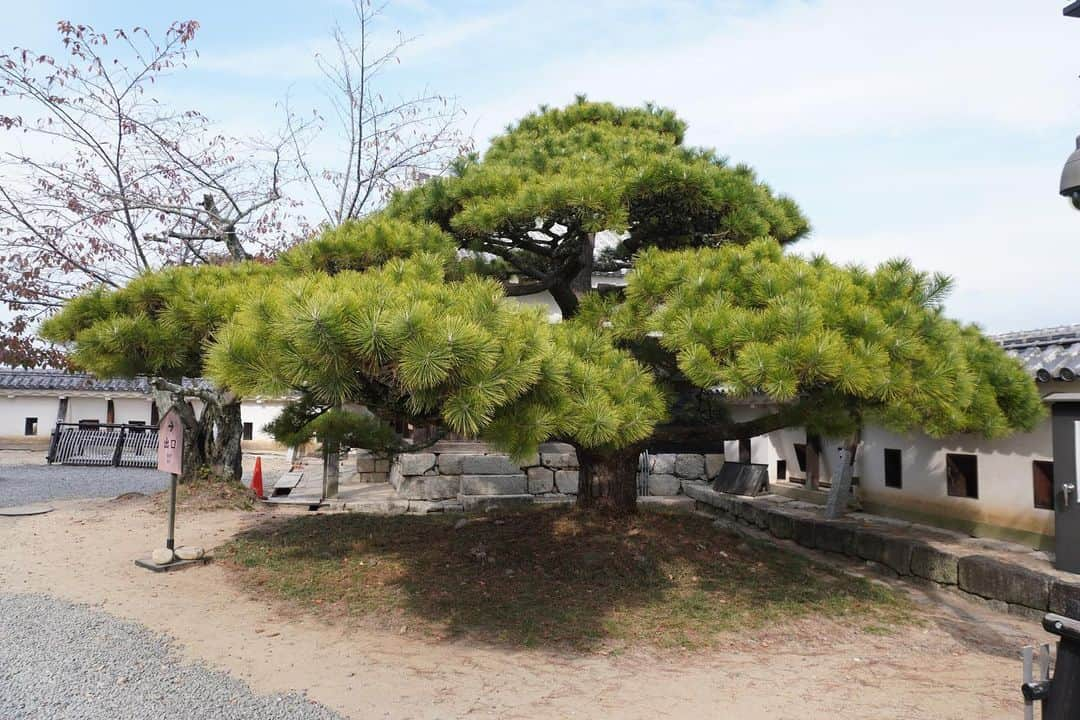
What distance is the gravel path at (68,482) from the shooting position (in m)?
12.0

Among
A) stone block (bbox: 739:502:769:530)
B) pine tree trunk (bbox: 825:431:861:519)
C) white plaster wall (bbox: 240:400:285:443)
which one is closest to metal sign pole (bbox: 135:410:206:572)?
stone block (bbox: 739:502:769:530)

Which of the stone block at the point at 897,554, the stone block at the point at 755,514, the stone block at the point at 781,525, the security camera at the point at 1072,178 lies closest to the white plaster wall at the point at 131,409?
the stone block at the point at 755,514

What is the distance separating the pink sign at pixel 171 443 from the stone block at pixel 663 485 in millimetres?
8097

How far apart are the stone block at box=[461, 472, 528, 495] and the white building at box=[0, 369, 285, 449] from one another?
11.0 m

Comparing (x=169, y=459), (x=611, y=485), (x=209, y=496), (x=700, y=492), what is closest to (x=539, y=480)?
(x=700, y=492)

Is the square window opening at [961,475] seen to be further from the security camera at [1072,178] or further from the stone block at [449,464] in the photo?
the stone block at [449,464]

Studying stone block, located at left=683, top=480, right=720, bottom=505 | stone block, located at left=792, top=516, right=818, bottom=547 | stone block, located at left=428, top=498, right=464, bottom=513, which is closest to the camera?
stone block, located at left=792, top=516, right=818, bottom=547

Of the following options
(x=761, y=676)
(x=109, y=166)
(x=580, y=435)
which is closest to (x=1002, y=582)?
(x=761, y=676)

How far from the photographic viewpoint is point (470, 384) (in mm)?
3348

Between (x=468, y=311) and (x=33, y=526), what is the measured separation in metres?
8.04

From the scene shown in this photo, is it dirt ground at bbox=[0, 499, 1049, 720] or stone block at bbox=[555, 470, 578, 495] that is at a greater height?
stone block at bbox=[555, 470, 578, 495]

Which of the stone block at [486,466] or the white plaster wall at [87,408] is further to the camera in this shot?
the white plaster wall at [87,408]

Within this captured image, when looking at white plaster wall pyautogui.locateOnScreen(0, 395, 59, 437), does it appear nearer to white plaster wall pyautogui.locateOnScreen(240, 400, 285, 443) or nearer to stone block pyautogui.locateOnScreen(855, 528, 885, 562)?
white plaster wall pyautogui.locateOnScreen(240, 400, 285, 443)

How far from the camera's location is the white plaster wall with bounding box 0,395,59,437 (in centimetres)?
2075
